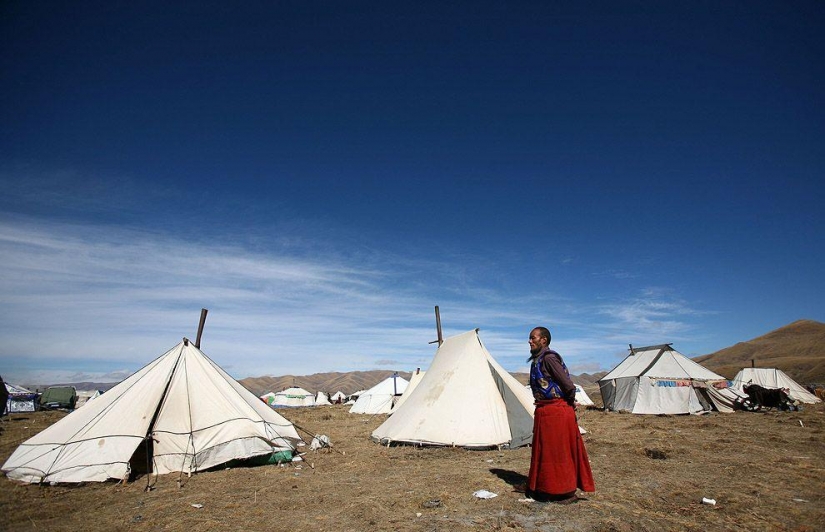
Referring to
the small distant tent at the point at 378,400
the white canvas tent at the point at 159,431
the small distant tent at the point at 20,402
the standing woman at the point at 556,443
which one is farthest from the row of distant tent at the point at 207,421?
the small distant tent at the point at 20,402

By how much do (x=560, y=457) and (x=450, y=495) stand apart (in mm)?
1842

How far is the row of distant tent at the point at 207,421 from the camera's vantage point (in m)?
8.16

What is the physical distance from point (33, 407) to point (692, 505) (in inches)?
2021

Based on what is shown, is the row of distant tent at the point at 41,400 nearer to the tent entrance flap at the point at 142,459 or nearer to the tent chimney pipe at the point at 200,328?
the tent chimney pipe at the point at 200,328

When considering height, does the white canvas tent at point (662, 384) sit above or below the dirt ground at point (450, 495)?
above

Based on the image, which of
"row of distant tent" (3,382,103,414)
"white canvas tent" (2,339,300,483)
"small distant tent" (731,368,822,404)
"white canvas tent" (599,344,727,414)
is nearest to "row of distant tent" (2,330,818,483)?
"white canvas tent" (2,339,300,483)

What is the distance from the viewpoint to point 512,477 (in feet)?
24.1

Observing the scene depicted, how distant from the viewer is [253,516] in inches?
223

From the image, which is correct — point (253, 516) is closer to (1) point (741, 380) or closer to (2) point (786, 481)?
(2) point (786, 481)

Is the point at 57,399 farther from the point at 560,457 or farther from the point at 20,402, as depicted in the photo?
the point at 560,457

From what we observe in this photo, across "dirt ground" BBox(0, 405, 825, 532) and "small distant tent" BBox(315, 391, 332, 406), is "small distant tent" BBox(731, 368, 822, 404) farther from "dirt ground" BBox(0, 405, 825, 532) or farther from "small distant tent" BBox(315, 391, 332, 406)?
"small distant tent" BBox(315, 391, 332, 406)

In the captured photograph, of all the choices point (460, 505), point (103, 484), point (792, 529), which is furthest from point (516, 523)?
point (103, 484)

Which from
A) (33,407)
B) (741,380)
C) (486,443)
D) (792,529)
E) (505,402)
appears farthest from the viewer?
(33,407)

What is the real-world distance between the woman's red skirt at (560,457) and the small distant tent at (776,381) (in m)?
26.7
